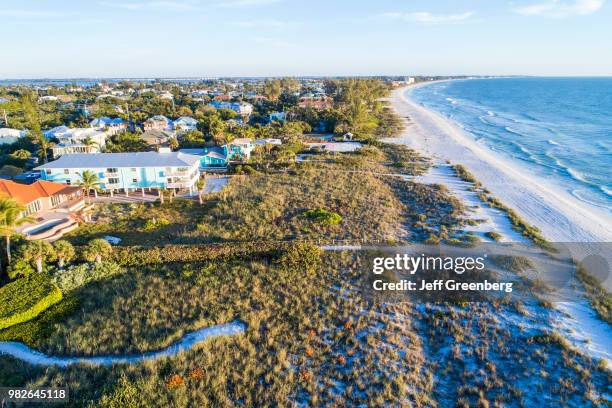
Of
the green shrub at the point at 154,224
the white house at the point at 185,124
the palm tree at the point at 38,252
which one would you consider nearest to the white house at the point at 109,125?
the white house at the point at 185,124

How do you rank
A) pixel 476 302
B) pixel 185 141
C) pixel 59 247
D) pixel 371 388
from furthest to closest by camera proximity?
pixel 185 141
pixel 59 247
pixel 476 302
pixel 371 388

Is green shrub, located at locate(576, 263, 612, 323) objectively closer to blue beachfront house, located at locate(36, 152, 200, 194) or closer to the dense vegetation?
the dense vegetation

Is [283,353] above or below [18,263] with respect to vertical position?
below

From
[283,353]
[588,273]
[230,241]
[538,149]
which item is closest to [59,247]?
[230,241]

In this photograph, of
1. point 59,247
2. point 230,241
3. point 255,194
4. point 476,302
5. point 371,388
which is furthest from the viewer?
point 255,194

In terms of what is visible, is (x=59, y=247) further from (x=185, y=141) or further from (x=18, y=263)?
(x=185, y=141)

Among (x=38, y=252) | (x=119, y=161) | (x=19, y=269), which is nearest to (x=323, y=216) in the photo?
(x=38, y=252)
